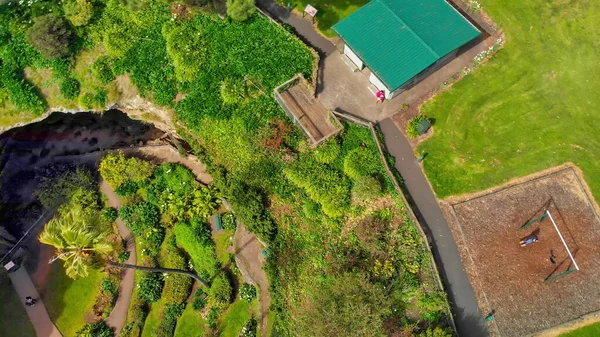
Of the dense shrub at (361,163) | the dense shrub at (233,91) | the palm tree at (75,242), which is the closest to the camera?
the palm tree at (75,242)

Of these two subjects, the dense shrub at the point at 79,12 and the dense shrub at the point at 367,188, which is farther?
the dense shrub at the point at 79,12

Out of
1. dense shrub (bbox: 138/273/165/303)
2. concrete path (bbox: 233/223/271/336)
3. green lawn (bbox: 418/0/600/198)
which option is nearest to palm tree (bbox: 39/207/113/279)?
dense shrub (bbox: 138/273/165/303)

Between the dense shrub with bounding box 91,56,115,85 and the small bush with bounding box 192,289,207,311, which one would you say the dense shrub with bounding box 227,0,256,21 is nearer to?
the dense shrub with bounding box 91,56,115,85

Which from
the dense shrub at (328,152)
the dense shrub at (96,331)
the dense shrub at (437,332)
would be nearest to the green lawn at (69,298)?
the dense shrub at (96,331)

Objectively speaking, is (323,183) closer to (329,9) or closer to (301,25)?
(301,25)

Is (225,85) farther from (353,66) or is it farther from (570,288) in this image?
(570,288)

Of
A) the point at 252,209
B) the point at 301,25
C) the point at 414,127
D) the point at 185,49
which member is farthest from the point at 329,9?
the point at 252,209

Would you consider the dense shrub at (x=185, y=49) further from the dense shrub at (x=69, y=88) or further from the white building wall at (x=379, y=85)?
the white building wall at (x=379, y=85)
